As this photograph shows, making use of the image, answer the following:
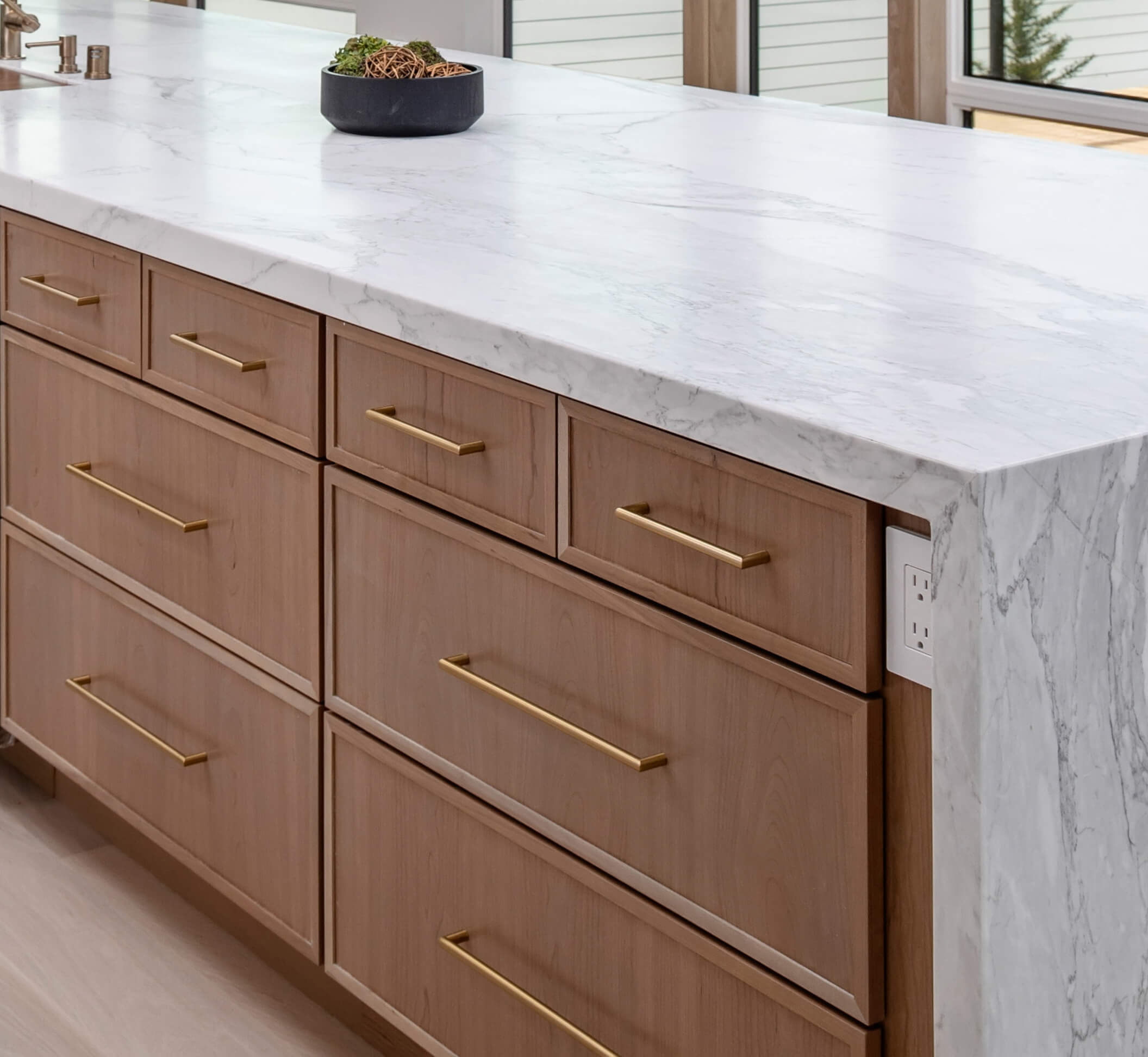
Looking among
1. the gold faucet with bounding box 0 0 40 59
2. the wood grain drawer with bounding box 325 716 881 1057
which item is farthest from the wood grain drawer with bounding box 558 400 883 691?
the gold faucet with bounding box 0 0 40 59

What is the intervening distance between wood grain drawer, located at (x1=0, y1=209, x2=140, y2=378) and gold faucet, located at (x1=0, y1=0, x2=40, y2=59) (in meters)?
1.04

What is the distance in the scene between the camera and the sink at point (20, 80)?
2.77m

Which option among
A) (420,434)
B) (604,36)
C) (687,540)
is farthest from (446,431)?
(604,36)

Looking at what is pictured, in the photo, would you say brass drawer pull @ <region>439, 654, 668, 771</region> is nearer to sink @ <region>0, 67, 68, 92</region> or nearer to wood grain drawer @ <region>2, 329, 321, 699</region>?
wood grain drawer @ <region>2, 329, 321, 699</region>

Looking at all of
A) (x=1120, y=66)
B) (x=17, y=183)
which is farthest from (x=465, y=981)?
(x=1120, y=66)

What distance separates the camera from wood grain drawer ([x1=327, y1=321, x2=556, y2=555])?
4.31 feet

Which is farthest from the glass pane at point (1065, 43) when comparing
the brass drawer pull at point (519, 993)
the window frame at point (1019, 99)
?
the brass drawer pull at point (519, 993)

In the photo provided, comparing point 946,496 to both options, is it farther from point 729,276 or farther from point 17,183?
point 17,183

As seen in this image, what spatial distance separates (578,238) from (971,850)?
79 centimetres

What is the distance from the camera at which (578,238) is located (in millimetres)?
1586

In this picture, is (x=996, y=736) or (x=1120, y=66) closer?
(x=996, y=736)

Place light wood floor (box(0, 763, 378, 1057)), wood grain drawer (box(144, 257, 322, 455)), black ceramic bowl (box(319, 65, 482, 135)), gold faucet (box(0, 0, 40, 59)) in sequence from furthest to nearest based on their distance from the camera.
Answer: gold faucet (box(0, 0, 40, 59))
black ceramic bowl (box(319, 65, 482, 135))
light wood floor (box(0, 763, 378, 1057))
wood grain drawer (box(144, 257, 322, 455))

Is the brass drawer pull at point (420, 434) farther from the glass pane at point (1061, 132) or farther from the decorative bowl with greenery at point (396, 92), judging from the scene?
the glass pane at point (1061, 132)

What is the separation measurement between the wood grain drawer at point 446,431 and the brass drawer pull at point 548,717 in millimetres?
134
